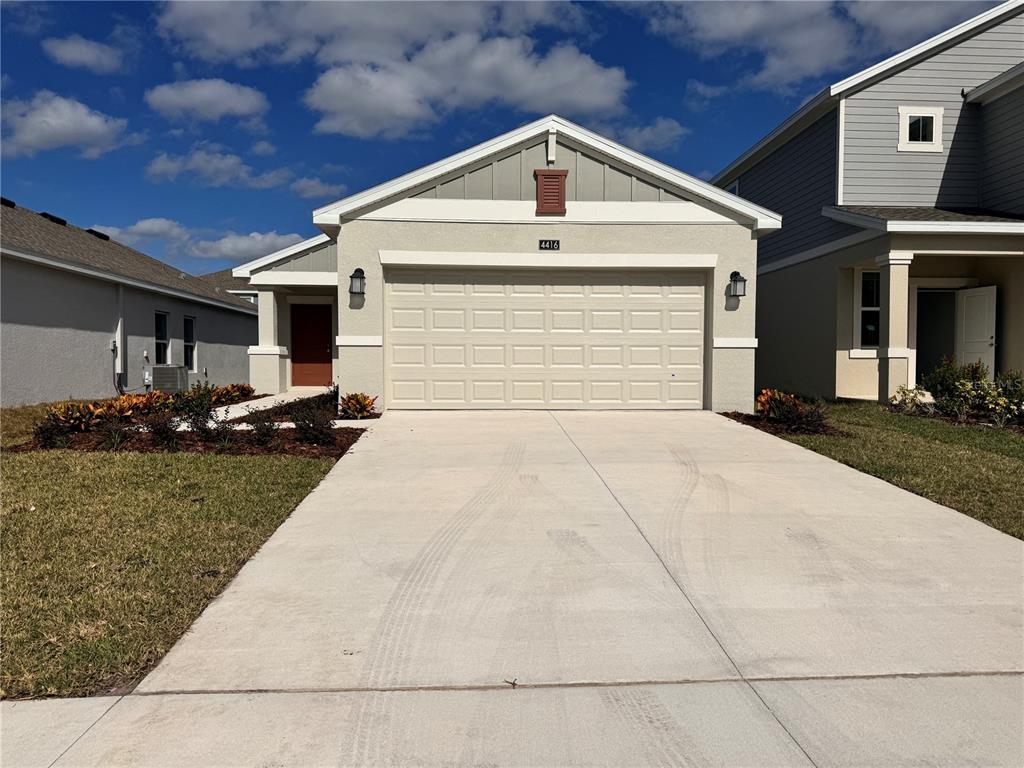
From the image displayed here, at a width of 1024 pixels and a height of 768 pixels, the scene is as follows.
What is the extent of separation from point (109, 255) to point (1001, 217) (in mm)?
19295

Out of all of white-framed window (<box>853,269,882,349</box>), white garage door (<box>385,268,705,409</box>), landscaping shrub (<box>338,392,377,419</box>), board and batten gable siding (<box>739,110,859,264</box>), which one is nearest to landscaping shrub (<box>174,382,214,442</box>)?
landscaping shrub (<box>338,392,377,419</box>)

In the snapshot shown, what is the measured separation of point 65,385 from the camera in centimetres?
1388

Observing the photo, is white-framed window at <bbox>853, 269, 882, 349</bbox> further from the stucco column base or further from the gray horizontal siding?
the gray horizontal siding

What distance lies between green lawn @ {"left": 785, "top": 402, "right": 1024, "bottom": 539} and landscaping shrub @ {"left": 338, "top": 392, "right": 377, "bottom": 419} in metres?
6.12

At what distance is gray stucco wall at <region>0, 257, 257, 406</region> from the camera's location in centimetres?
1246

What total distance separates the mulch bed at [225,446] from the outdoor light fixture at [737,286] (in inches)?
252

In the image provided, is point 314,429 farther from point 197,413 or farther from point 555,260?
point 555,260

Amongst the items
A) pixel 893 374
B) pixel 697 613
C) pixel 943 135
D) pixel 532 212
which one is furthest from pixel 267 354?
pixel 943 135

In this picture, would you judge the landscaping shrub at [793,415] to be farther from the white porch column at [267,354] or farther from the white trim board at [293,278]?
the white porch column at [267,354]

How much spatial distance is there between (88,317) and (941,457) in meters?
15.6

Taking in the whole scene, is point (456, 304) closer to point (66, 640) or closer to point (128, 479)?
point (128, 479)

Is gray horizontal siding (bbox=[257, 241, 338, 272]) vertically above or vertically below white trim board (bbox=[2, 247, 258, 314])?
above

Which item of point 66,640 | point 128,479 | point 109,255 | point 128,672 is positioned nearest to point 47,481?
point 128,479

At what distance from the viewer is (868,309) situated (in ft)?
47.5
